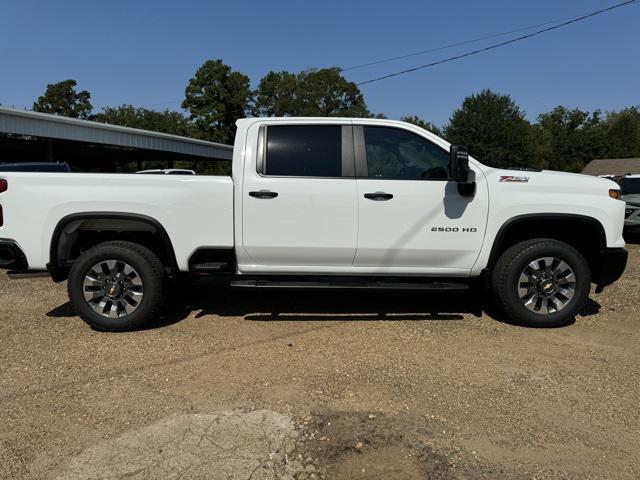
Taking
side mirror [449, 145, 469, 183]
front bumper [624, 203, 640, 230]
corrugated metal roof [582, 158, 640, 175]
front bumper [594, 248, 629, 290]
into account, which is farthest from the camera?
corrugated metal roof [582, 158, 640, 175]

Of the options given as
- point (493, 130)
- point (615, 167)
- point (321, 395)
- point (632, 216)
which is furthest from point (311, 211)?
point (615, 167)

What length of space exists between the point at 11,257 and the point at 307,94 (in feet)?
261

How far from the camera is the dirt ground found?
9.61ft

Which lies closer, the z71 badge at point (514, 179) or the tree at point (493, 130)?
the z71 badge at point (514, 179)

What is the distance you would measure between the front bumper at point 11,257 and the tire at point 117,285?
0.47 metres

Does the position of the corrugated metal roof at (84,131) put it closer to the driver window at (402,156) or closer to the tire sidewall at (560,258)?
the driver window at (402,156)

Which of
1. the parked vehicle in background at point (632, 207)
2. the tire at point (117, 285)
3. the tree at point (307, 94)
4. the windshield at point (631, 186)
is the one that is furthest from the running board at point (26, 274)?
the tree at point (307, 94)

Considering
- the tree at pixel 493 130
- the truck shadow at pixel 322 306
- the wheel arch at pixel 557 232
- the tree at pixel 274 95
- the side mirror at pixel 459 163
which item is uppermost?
the tree at pixel 274 95

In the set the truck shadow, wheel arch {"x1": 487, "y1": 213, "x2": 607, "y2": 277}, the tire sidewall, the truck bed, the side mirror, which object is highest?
the side mirror

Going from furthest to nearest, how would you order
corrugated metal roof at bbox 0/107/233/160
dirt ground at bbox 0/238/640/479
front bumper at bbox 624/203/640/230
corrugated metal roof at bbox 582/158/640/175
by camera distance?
corrugated metal roof at bbox 582/158/640/175 → corrugated metal roof at bbox 0/107/233/160 → front bumper at bbox 624/203/640/230 → dirt ground at bbox 0/238/640/479

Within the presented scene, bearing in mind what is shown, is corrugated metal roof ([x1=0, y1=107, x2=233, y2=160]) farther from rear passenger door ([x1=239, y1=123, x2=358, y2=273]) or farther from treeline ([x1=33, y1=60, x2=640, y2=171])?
treeline ([x1=33, y1=60, x2=640, y2=171])

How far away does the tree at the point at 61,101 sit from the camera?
8544 cm

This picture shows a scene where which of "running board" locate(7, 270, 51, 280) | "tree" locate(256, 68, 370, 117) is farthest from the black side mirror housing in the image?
"tree" locate(256, 68, 370, 117)

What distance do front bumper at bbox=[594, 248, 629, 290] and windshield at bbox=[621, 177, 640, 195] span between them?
7.42m
